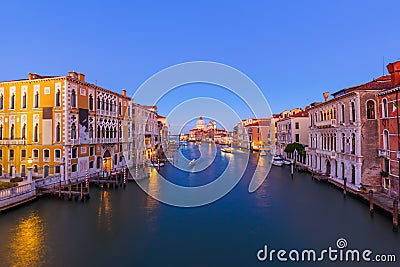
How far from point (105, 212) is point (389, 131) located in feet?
57.0

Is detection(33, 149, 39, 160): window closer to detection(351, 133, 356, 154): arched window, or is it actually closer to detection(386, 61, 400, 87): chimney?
detection(351, 133, 356, 154): arched window

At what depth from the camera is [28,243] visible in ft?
33.2

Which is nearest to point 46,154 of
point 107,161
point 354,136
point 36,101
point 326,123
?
point 36,101

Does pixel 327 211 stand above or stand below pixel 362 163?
below

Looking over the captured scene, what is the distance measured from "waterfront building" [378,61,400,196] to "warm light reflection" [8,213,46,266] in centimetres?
1791

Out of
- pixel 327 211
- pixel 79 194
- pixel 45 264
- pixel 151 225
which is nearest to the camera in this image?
pixel 45 264

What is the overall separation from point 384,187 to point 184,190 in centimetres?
1415

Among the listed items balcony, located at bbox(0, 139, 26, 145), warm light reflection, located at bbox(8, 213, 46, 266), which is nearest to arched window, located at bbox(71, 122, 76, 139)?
balcony, located at bbox(0, 139, 26, 145)

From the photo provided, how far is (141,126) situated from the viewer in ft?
109

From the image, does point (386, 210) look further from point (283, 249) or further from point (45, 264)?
point (45, 264)

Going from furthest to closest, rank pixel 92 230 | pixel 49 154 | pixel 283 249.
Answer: pixel 49 154 < pixel 92 230 < pixel 283 249

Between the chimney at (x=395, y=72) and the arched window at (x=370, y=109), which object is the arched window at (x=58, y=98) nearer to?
the arched window at (x=370, y=109)

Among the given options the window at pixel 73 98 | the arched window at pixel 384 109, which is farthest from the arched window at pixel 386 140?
the window at pixel 73 98

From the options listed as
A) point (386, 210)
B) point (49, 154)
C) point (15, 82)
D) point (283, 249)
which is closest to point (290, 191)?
point (386, 210)
